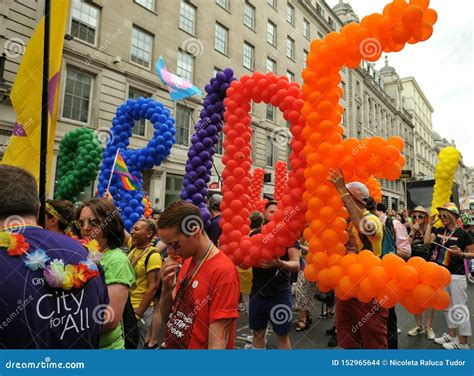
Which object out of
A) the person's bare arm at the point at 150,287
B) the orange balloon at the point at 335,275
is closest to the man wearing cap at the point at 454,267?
the orange balloon at the point at 335,275

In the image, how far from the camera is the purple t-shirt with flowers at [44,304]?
4.31ft

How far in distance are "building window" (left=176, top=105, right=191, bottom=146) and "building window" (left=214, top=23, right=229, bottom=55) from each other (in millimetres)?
4207

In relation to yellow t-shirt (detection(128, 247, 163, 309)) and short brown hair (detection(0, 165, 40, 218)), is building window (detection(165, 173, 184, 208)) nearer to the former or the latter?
yellow t-shirt (detection(128, 247, 163, 309))

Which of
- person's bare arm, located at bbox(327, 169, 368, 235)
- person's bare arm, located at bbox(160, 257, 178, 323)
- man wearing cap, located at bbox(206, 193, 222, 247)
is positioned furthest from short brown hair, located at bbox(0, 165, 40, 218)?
man wearing cap, located at bbox(206, 193, 222, 247)

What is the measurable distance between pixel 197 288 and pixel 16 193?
3.13 ft

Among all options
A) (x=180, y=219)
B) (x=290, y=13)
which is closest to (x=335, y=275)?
(x=180, y=219)

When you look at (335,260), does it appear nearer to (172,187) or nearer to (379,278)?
(379,278)

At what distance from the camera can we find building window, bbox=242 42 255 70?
19.1 m

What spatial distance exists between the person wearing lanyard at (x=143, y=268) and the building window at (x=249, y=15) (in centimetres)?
1843

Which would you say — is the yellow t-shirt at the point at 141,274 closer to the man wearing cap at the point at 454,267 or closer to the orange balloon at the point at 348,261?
the orange balloon at the point at 348,261

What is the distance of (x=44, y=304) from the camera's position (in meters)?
1.40

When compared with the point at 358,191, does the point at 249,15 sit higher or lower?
higher

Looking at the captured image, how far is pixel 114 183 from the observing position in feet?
19.3
